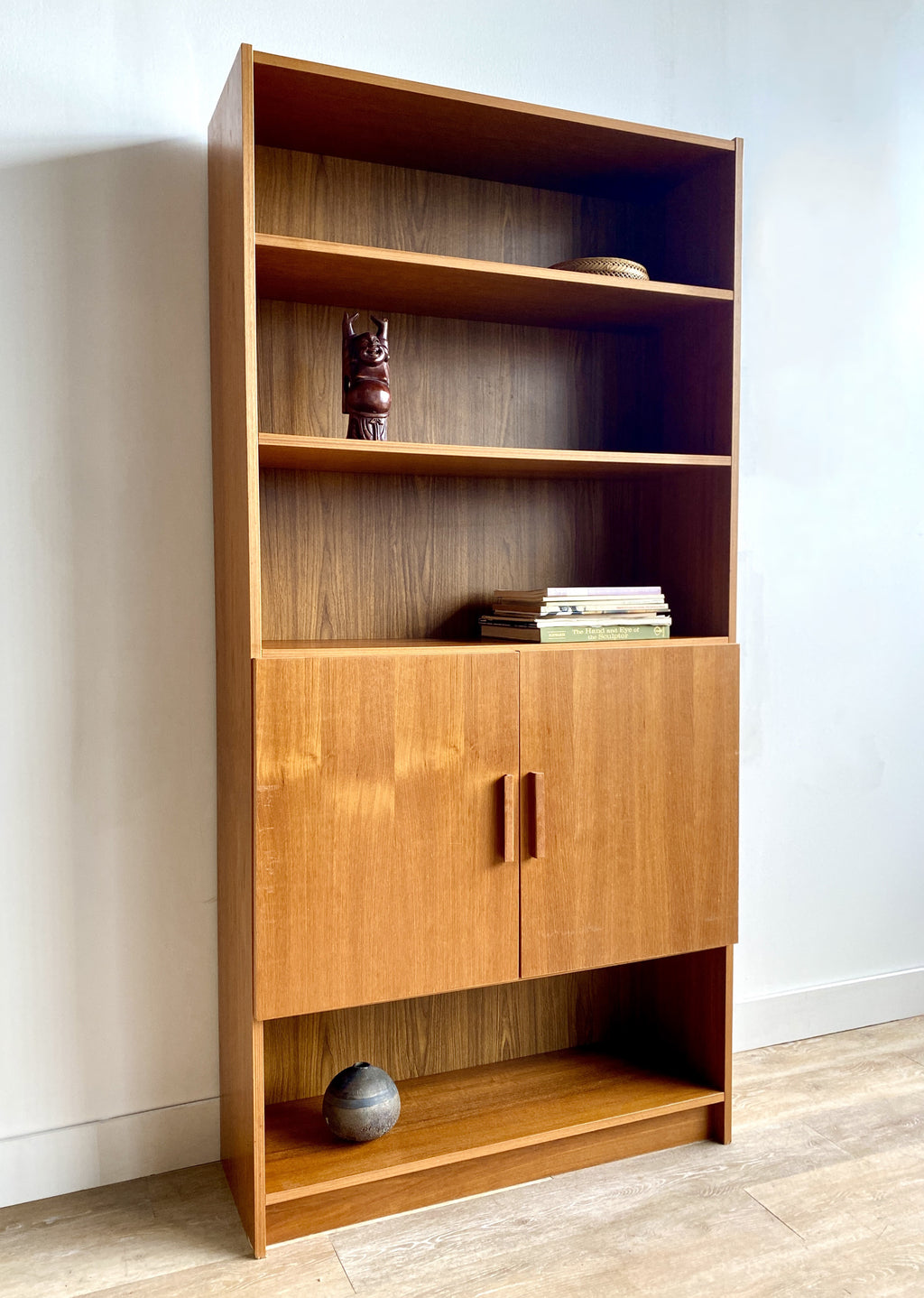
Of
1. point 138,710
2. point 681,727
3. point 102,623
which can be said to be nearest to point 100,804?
point 138,710

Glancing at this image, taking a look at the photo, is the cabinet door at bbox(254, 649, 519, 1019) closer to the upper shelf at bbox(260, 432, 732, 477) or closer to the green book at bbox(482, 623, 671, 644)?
the green book at bbox(482, 623, 671, 644)

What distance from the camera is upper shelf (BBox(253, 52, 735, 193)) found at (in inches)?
65.7

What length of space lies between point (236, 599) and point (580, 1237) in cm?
125

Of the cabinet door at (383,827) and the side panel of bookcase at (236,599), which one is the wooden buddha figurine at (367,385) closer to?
the side panel of bookcase at (236,599)

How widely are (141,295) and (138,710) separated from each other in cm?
78

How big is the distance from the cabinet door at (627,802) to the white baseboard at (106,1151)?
748 millimetres

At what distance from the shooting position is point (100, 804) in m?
1.88

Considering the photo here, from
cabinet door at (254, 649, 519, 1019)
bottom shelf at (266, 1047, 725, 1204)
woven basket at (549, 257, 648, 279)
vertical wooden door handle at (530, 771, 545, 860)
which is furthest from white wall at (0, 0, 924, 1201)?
vertical wooden door handle at (530, 771, 545, 860)

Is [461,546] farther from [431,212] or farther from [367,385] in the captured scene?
[431,212]

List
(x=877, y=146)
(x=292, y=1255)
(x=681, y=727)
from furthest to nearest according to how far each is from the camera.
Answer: (x=877, y=146)
(x=681, y=727)
(x=292, y=1255)

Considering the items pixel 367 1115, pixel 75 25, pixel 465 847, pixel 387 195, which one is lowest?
pixel 367 1115

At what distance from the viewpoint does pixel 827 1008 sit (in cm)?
257

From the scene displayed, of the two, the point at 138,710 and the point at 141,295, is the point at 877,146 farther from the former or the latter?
the point at 138,710

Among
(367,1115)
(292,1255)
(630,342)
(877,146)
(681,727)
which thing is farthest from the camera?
(877,146)
